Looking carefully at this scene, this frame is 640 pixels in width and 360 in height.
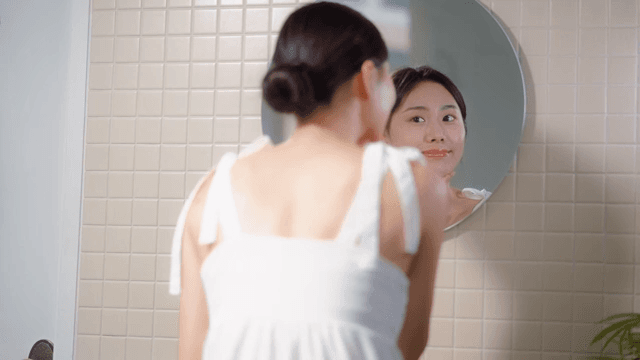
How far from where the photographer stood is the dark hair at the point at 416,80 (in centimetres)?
136

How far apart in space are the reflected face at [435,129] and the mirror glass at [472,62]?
0.03m

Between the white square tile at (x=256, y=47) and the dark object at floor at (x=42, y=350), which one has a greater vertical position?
the white square tile at (x=256, y=47)

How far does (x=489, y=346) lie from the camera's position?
1346 mm

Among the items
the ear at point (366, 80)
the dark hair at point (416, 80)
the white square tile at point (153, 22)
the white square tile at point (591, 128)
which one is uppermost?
the white square tile at point (153, 22)

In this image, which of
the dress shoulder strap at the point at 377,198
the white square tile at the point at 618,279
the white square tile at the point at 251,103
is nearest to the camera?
the dress shoulder strap at the point at 377,198

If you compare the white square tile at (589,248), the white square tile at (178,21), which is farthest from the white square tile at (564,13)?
the white square tile at (178,21)

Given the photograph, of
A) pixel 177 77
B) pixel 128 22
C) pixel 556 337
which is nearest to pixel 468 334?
pixel 556 337

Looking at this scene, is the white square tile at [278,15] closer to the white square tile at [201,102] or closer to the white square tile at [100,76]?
the white square tile at [201,102]

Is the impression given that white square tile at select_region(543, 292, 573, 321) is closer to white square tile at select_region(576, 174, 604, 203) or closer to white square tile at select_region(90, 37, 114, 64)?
white square tile at select_region(576, 174, 604, 203)

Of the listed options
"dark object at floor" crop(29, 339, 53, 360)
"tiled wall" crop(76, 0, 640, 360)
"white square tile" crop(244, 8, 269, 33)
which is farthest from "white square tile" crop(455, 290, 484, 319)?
"dark object at floor" crop(29, 339, 53, 360)

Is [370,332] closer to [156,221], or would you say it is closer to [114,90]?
[156,221]

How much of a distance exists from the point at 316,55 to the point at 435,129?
79 cm

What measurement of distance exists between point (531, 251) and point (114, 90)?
4.01ft

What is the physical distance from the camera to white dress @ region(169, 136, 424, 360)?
0.61m
